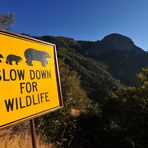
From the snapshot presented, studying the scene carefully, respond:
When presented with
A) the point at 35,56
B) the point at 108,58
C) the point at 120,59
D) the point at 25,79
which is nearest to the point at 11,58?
the point at 25,79

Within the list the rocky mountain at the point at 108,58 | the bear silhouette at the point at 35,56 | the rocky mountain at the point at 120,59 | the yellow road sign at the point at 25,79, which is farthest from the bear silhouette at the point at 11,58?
the rocky mountain at the point at 120,59

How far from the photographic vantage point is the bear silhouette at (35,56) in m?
3.18

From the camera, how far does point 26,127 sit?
6.61m

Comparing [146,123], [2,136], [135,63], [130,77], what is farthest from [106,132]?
[135,63]

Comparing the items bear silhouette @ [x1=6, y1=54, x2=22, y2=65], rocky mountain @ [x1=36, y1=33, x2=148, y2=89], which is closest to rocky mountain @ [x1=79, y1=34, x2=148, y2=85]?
rocky mountain @ [x1=36, y1=33, x2=148, y2=89]

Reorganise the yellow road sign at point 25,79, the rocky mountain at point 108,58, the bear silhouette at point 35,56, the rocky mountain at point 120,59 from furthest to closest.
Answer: the rocky mountain at point 120,59
the rocky mountain at point 108,58
the bear silhouette at point 35,56
the yellow road sign at point 25,79

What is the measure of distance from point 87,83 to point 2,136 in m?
61.9

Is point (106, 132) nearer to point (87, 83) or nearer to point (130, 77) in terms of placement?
→ point (87, 83)

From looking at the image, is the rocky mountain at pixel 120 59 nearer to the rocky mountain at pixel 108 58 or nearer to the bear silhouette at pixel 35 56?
the rocky mountain at pixel 108 58

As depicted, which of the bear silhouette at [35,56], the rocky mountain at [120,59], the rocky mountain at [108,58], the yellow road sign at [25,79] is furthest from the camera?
the rocky mountain at [120,59]

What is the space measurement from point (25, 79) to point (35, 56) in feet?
1.36

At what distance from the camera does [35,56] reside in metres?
3.37

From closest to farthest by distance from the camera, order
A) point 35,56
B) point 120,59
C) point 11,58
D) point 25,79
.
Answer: point 11,58, point 25,79, point 35,56, point 120,59

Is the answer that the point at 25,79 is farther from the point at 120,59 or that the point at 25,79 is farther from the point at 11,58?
the point at 120,59
